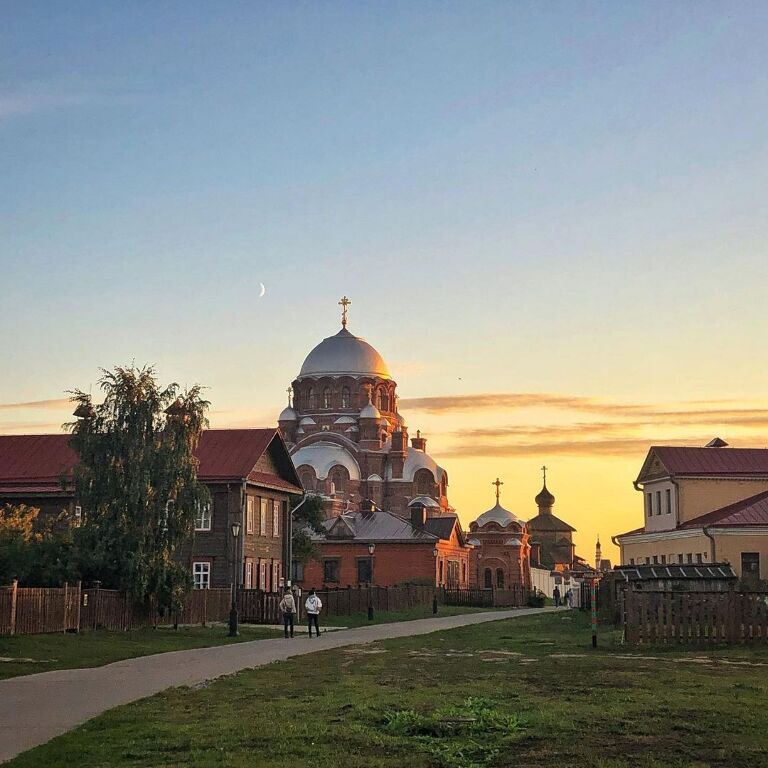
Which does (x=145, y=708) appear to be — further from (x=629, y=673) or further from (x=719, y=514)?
(x=719, y=514)

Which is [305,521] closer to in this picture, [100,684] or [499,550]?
[499,550]

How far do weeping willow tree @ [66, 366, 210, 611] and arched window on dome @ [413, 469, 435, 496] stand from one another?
7047 centimetres

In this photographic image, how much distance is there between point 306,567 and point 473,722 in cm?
7168

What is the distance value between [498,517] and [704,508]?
184ft

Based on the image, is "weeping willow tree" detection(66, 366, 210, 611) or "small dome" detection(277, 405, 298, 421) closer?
"weeping willow tree" detection(66, 366, 210, 611)

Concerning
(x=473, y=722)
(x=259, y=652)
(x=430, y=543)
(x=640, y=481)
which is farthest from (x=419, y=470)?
(x=473, y=722)

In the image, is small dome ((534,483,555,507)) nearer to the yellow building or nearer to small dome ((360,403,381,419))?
small dome ((360,403,381,419))

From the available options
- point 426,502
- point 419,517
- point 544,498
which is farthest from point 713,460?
point 544,498

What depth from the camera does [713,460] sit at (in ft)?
176

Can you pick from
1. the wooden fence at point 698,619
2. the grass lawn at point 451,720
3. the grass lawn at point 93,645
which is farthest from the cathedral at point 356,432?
the grass lawn at point 451,720

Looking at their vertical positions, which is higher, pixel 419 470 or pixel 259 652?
pixel 419 470

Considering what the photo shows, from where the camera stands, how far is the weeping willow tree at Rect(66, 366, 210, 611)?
36.5 meters

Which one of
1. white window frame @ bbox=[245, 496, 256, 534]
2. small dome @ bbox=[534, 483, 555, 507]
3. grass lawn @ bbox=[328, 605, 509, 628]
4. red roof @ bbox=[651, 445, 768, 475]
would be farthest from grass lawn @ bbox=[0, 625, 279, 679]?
small dome @ bbox=[534, 483, 555, 507]

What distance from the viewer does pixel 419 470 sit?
359ft
